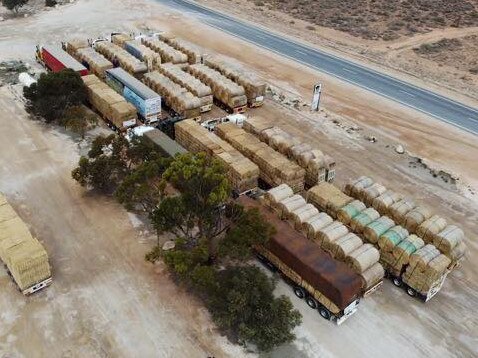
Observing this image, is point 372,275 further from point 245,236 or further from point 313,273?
point 245,236

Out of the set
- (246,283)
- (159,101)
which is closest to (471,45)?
(159,101)

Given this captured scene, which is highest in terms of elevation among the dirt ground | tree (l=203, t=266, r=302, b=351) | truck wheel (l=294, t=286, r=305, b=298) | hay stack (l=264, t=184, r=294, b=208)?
hay stack (l=264, t=184, r=294, b=208)

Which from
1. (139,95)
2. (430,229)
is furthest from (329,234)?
(139,95)

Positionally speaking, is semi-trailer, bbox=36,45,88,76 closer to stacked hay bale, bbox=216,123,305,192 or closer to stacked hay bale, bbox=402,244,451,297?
stacked hay bale, bbox=216,123,305,192

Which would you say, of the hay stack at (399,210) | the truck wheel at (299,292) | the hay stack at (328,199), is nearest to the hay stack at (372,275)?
the truck wheel at (299,292)

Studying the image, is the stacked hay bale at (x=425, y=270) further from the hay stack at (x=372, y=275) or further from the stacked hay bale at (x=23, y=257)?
the stacked hay bale at (x=23, y=257)

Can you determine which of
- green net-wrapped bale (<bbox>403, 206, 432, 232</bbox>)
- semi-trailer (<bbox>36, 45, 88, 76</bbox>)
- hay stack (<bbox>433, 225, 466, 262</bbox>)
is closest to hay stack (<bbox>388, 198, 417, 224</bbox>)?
green net-wrapped bale (<bbox>403, 206, 432, 232</bbox>)
